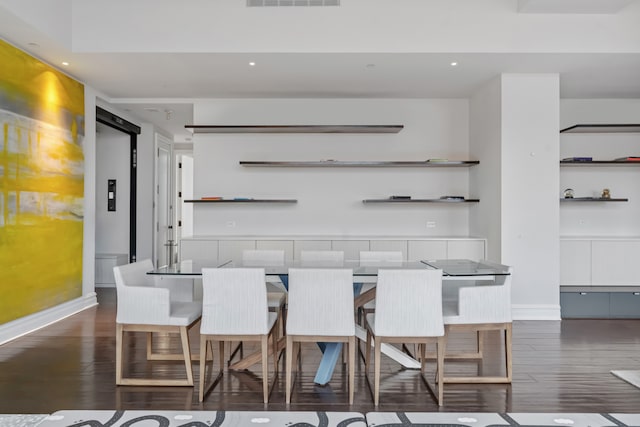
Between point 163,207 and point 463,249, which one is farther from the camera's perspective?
point 163,207

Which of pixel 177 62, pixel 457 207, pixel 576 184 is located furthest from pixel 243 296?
pixel 576 184

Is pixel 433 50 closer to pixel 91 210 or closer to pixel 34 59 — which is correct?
pixel 34 59

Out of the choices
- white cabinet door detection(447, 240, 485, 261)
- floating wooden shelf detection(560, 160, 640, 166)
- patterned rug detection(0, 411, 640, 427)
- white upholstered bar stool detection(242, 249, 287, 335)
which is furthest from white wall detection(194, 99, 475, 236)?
patterned rug detection(0, 411, 640, 427)

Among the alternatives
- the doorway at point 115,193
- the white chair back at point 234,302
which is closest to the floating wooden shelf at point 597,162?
the white chair back at point 234,302

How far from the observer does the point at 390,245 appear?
5.36m

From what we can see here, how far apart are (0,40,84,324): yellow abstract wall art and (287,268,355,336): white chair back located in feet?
9.76

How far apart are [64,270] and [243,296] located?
3.22 metres

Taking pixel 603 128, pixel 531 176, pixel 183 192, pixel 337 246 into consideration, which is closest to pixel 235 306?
pixel 337 246

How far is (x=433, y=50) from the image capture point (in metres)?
4.29

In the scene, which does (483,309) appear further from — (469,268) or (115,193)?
(115,193)

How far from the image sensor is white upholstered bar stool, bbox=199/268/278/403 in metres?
2.78

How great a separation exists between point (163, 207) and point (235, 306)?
563 cm

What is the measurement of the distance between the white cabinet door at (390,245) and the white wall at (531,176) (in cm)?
113

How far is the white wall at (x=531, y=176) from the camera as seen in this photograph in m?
4.95
